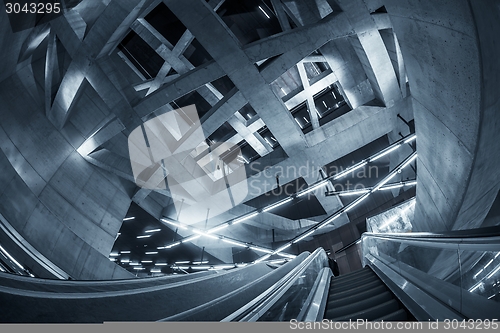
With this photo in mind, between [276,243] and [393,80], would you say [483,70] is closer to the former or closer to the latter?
[393,80]

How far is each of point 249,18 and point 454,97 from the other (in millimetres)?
11647

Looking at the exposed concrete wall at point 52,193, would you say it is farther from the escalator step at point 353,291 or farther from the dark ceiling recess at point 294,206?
the escalator step at point 353,291

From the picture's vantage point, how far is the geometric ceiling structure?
231 inches

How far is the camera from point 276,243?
20.4 meters

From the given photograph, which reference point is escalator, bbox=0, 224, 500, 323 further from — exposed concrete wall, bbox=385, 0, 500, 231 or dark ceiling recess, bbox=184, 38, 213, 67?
dark ceiling recess, bbox=184, 38, 213, 67

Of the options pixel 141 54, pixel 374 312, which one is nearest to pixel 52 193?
pixel 141 54

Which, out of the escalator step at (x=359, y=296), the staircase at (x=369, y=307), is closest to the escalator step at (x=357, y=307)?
the staircase at (x=369, y=307)

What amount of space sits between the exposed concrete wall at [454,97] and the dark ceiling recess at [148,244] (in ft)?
45.9

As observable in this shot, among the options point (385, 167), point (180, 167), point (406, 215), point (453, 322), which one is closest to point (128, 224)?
point (180, 167)

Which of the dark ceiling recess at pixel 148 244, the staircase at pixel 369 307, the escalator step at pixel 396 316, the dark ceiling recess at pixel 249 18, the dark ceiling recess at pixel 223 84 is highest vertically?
the dark ceiling recess at pixel 249 18

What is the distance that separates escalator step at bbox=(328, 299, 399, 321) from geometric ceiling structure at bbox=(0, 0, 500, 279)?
294cm

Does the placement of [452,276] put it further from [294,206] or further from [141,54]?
[294,206]

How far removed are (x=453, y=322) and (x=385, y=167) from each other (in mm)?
17565

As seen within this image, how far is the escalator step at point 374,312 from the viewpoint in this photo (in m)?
3.14
